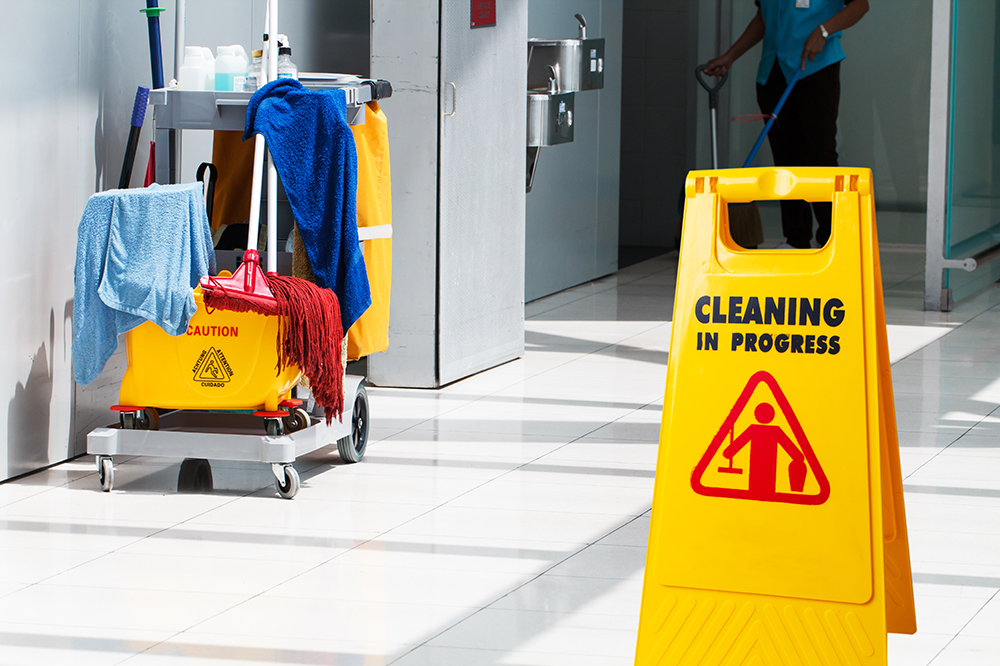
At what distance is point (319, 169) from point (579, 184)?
4.27 metres

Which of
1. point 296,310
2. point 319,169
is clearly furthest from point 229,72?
point 296,310

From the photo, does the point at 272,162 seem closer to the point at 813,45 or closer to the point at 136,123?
the point at 136,123

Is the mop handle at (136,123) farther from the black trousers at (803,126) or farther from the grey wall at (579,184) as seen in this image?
the black trousers at (803,126)

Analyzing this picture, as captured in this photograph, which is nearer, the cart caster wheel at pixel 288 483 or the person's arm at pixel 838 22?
the cart caster wheel at pixel 288 483

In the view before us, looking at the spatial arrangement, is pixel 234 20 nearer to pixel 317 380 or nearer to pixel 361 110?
pixel 361 110

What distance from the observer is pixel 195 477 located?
151 inches

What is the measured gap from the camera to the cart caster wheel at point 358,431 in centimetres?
398

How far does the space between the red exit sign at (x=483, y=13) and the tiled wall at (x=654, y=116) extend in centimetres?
454

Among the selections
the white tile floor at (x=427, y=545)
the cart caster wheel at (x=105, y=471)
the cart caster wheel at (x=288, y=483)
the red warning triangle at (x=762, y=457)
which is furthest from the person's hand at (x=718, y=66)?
the red warning triangle at (x=762, y=457)

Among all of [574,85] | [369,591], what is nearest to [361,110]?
[369,591]

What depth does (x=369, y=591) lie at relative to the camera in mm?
2850

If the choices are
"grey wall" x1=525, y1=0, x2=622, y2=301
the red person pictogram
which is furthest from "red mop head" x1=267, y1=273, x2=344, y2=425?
"grey wall" x1=525, y1=0, x2=622, y2=301

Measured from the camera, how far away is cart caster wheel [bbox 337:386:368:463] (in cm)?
398

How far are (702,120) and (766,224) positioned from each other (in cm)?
86
